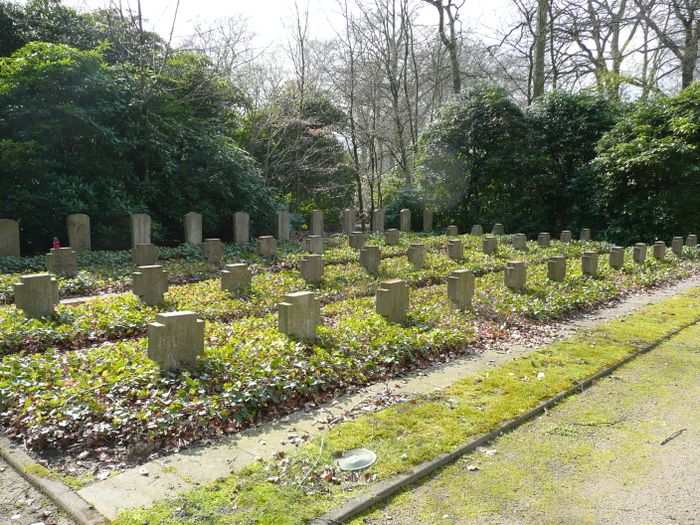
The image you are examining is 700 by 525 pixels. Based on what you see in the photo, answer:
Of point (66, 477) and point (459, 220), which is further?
point (459, 220)

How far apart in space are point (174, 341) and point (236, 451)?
138cm

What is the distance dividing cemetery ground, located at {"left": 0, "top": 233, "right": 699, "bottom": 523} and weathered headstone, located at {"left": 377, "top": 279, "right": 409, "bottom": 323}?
17cm

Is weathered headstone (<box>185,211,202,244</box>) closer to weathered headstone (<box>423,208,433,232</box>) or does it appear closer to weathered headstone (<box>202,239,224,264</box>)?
weathered headstone (<box>202,239,224,264</box>)

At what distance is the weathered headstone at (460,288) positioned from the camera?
7512 millimetres

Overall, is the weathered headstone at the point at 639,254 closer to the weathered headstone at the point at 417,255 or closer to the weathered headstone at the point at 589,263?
the weathered headstone at the point at 589,263

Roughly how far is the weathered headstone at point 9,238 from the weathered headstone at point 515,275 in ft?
31.5

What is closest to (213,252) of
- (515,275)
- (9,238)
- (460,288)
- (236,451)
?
(9,238)

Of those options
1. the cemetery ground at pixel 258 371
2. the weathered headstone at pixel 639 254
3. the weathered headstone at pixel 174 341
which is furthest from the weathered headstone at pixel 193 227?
the weathered headstone at pixel 639 254

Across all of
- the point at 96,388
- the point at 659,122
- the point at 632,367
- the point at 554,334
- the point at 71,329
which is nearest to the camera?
the point at 96,388

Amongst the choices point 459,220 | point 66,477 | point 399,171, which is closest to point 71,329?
point 66,477

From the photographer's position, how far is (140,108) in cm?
1435

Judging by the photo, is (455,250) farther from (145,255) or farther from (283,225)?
(145,255)

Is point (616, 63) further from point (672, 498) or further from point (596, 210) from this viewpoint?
point (672, 498)

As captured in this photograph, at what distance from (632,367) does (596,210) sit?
1460cm
